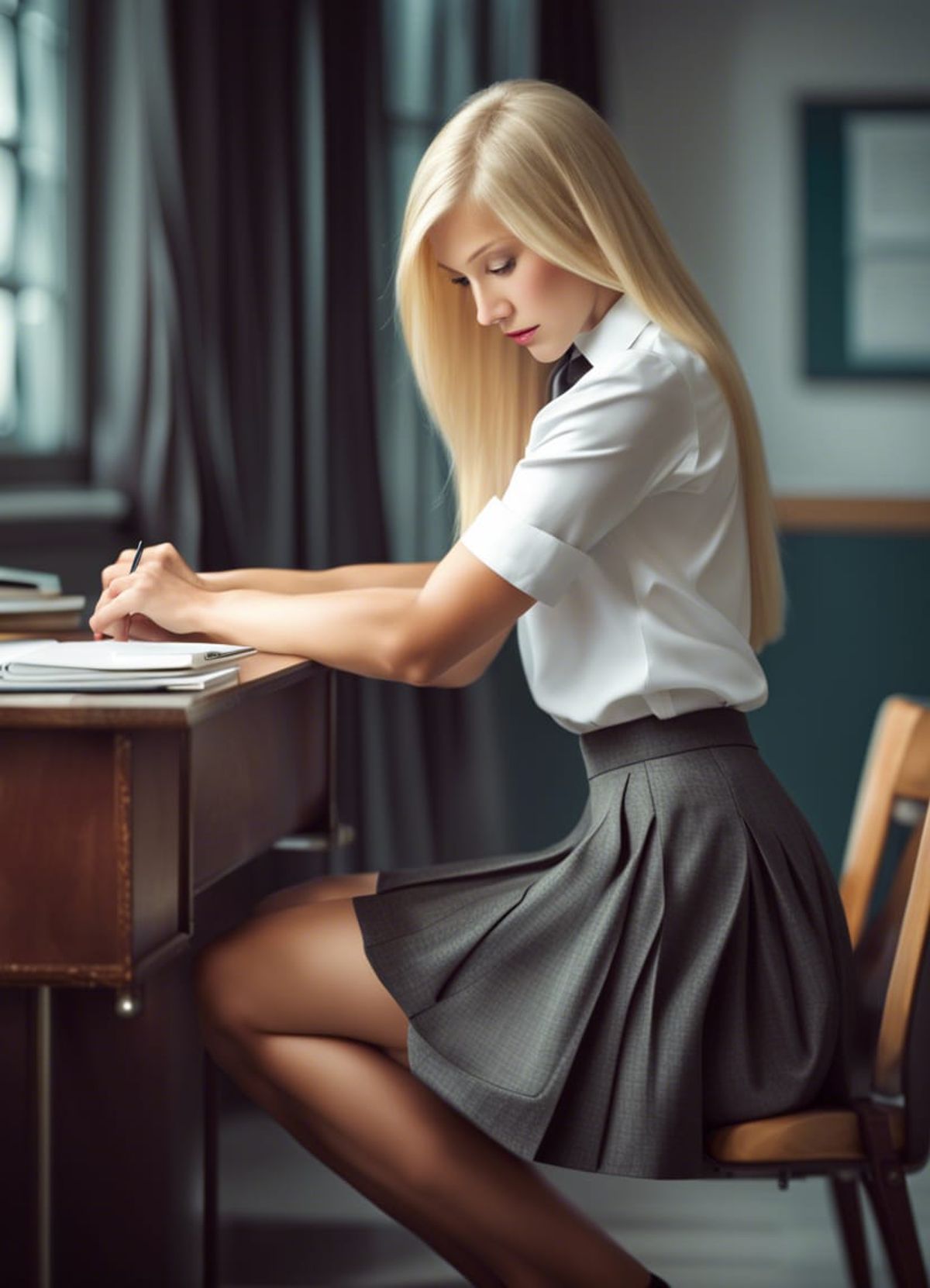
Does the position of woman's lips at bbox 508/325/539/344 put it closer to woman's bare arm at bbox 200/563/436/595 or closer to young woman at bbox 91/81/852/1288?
young woman at bbox 91/81/852/1288

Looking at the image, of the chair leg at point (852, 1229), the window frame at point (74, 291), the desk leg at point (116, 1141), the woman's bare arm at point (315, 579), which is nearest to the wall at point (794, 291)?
the window frame at point (74, 291)

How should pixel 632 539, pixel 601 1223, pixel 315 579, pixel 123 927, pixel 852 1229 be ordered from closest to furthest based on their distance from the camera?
pixel 123 927, pixel 632 539, pixel 315 579, pixel 852 1229, pixel 601 1223

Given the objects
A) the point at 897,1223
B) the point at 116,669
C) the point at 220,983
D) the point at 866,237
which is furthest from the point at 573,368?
the point at 866,237

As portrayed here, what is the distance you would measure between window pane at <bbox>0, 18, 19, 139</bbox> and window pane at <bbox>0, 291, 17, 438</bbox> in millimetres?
274

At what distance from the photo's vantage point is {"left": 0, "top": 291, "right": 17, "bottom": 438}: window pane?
9.02ft

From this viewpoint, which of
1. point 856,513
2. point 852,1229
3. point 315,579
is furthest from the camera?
point 856,513

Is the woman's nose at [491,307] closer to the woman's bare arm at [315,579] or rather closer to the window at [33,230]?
the woman's bare arm at [315,579]

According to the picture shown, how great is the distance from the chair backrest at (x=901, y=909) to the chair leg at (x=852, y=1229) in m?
0.34

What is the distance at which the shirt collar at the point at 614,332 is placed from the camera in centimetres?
156

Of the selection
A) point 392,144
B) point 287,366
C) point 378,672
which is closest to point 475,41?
point 392,144

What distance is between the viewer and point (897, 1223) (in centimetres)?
147

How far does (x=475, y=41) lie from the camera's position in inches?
121

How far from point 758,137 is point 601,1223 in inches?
92.4

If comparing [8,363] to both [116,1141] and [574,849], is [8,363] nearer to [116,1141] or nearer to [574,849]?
[116,1141]
